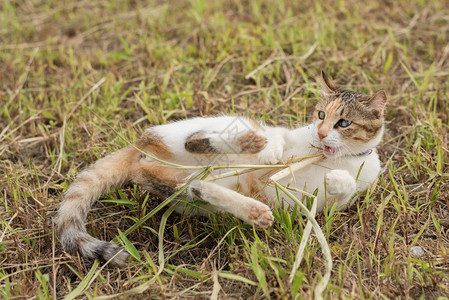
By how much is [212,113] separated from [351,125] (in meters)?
1.41

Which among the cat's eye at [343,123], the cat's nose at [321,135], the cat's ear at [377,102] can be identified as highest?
Result: the cat's ear at [377,102]

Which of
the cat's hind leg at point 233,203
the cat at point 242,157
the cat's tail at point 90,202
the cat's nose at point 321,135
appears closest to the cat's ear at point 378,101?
the cat at point 242,157

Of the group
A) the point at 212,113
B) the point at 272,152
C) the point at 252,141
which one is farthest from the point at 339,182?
the point at 212,113

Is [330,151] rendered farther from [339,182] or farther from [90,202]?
[90,202]

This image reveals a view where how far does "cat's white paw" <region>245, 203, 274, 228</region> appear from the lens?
2.58 meters

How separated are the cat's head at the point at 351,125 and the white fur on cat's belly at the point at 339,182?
23 cm

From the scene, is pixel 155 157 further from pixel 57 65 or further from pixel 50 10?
pixel 50 10

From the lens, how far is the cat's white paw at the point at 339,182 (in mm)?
2590

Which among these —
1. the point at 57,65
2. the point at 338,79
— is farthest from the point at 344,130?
the point at 57,65

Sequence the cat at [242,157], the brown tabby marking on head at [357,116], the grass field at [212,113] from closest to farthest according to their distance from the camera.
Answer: the grass field at [212,113] → the cat at [242,157] → the brown tabby marking on head at [357,116]

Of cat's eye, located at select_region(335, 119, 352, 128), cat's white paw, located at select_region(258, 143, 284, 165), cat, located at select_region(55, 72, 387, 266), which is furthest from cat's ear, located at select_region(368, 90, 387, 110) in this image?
cat's white paw, located at select_region(258, 143, 284, 165)

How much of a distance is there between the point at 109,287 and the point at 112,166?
0.71m

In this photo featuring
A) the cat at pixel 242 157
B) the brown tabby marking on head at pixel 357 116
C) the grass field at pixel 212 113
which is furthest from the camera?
the brown tabby marking on head at pixel 357 116

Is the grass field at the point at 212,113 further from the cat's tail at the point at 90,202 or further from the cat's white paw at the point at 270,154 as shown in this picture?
the cat's white paw at the point at 270,154
